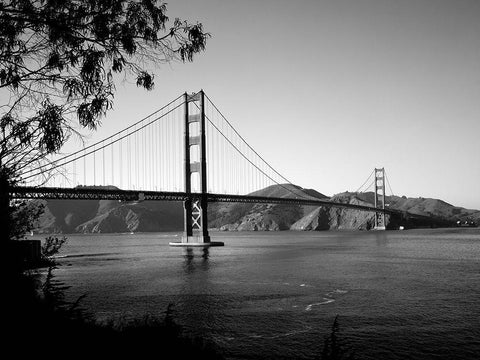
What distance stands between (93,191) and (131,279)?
1269 inches

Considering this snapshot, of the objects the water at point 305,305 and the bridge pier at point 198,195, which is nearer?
the water at point 305,305

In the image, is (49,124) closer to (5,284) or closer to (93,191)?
(5,284)

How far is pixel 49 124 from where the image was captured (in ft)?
27.5

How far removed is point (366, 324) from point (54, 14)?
14854mm

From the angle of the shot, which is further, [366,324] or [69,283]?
[69,283]

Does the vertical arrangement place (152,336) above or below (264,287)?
above

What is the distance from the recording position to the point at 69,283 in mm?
30672

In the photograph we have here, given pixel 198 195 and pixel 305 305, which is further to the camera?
pixel 198 195

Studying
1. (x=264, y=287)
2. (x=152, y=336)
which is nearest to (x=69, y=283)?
(x=264, y=287)

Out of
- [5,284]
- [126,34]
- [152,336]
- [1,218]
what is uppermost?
[126,34]

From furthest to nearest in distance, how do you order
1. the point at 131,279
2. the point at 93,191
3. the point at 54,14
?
the point at 93,191, the point at 131,279, the point at 54,14

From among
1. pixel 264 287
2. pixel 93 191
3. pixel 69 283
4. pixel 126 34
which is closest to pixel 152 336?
pixel 126 34

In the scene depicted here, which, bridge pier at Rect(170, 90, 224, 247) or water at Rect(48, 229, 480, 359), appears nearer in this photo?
water at Rect(48, 229, 480, 359)

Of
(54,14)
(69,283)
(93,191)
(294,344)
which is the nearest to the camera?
(54,14)
